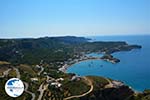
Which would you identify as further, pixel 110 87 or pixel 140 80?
pixel 140 80

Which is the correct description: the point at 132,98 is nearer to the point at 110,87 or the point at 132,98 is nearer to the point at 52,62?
the point at 110,87

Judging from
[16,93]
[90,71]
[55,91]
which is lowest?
[90,71]

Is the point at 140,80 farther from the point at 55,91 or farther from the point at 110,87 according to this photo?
the point at 55,91

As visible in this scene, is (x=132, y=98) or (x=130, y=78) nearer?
(x=132, y=98)

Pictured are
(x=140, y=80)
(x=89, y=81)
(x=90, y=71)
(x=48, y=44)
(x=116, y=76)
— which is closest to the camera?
(x=89, y=81)

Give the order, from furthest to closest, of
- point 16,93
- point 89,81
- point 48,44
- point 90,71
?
point 48,44 → point 90,71 → point 89,81 → point 16,93

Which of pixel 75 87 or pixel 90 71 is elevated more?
pixel 75 87

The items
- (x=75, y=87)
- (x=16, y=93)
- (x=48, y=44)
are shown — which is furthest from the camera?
(x=48, y=44)

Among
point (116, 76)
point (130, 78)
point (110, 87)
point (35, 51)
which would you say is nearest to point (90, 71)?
point (116, 76)

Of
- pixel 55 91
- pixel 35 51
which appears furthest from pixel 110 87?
pixel 35 51
